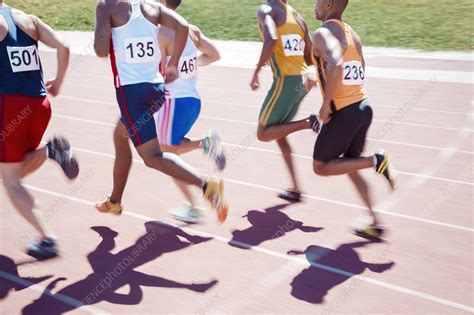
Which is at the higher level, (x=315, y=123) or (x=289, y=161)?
(x=315, y=123)

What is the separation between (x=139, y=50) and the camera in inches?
186

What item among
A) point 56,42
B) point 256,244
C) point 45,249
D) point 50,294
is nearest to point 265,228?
point 256,244

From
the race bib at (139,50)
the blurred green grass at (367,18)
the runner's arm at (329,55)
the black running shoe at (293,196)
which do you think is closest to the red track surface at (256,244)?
the black running shoe at (293,196)

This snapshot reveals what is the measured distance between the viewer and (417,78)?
12.9 meters

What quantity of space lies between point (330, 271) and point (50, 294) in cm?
196

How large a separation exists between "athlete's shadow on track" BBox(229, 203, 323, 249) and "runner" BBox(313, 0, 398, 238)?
0.59 meters

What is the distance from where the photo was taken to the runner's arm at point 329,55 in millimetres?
4816

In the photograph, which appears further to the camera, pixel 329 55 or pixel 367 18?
pixel 367 18

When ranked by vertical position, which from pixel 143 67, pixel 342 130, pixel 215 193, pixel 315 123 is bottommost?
pixel 215 193

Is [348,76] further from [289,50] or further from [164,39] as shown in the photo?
[164,39]

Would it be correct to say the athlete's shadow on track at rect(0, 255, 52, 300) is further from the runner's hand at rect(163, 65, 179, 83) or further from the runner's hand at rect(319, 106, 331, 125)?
the runner's hand at rect(319, 106, 331, 125)

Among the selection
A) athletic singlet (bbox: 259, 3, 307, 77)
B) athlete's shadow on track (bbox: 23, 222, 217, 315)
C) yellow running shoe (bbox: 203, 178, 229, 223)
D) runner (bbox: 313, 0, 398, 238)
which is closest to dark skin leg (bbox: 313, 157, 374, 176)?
runner (bbox: 313, 0, 398, 238)

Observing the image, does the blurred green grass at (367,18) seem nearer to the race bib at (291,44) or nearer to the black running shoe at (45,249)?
the race bib at (291,44)

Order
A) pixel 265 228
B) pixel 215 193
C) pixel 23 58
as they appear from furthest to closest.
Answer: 1. pixel 265 228
2. pixel 215 193
3. pixel 23 58
